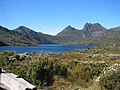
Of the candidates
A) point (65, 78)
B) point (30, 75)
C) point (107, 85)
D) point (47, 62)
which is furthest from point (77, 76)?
point (107, 85)

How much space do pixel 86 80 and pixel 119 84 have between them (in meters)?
7.24

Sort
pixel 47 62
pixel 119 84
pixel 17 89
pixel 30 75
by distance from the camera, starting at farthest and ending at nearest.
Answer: pixel 47 62 → pixel 30 75 → pixel 119 84 → pixel 17 89

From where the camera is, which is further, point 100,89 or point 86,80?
point 86,80

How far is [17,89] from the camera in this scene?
579 centimetres

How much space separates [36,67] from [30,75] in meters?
1.00

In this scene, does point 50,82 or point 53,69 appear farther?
point 53,69

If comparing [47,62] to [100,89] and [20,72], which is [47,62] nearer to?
[20,72]

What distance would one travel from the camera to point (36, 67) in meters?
20.2

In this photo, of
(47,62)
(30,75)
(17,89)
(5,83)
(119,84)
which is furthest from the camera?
(47,62)

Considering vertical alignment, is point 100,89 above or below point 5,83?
below

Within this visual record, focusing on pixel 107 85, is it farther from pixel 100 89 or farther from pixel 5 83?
pixel 5 83

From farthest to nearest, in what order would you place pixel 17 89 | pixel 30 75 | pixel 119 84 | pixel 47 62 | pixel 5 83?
pixel 47 62 < pixel 30 75 < pixel 119 84 < pixel 5 83 < pixel 17 89

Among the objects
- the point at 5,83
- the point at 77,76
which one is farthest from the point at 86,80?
the point at 5,83

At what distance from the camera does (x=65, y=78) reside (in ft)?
71.7
